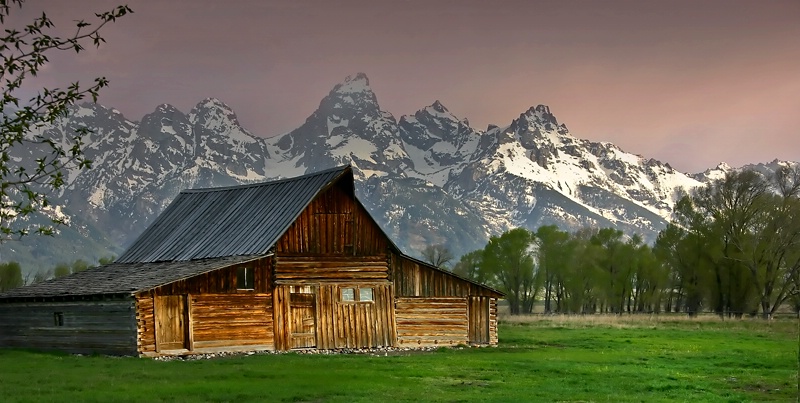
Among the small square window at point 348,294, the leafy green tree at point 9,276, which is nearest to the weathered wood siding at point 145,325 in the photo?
the small square window at point 348,294

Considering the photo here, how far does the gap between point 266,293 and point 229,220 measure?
24.6 ft

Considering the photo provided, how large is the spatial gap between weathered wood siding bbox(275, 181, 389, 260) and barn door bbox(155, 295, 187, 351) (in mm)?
Answer: 5751

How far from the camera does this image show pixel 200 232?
50219 millimetres

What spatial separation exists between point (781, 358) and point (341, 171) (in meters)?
21.7

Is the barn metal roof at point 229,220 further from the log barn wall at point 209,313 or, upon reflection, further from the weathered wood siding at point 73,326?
the weathered wood siding at point 73,326

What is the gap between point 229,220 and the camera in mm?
49375

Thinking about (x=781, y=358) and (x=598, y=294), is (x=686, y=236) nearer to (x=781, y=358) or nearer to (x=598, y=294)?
(x=598, y=294)

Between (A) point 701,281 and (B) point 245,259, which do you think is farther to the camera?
(A) point 701,281

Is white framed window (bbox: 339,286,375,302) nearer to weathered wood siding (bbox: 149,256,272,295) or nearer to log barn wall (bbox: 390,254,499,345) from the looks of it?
log barn wall (bbox: 390,254,499,345)

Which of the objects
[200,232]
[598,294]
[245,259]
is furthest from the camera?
[598,294]

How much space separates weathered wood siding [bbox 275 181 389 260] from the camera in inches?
1766

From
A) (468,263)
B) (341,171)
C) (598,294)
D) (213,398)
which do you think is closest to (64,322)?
(341,171)

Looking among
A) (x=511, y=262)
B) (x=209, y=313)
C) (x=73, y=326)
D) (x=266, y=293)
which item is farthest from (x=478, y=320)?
(x=511, y=262)

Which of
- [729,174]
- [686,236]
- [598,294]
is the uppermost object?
[729,174]
